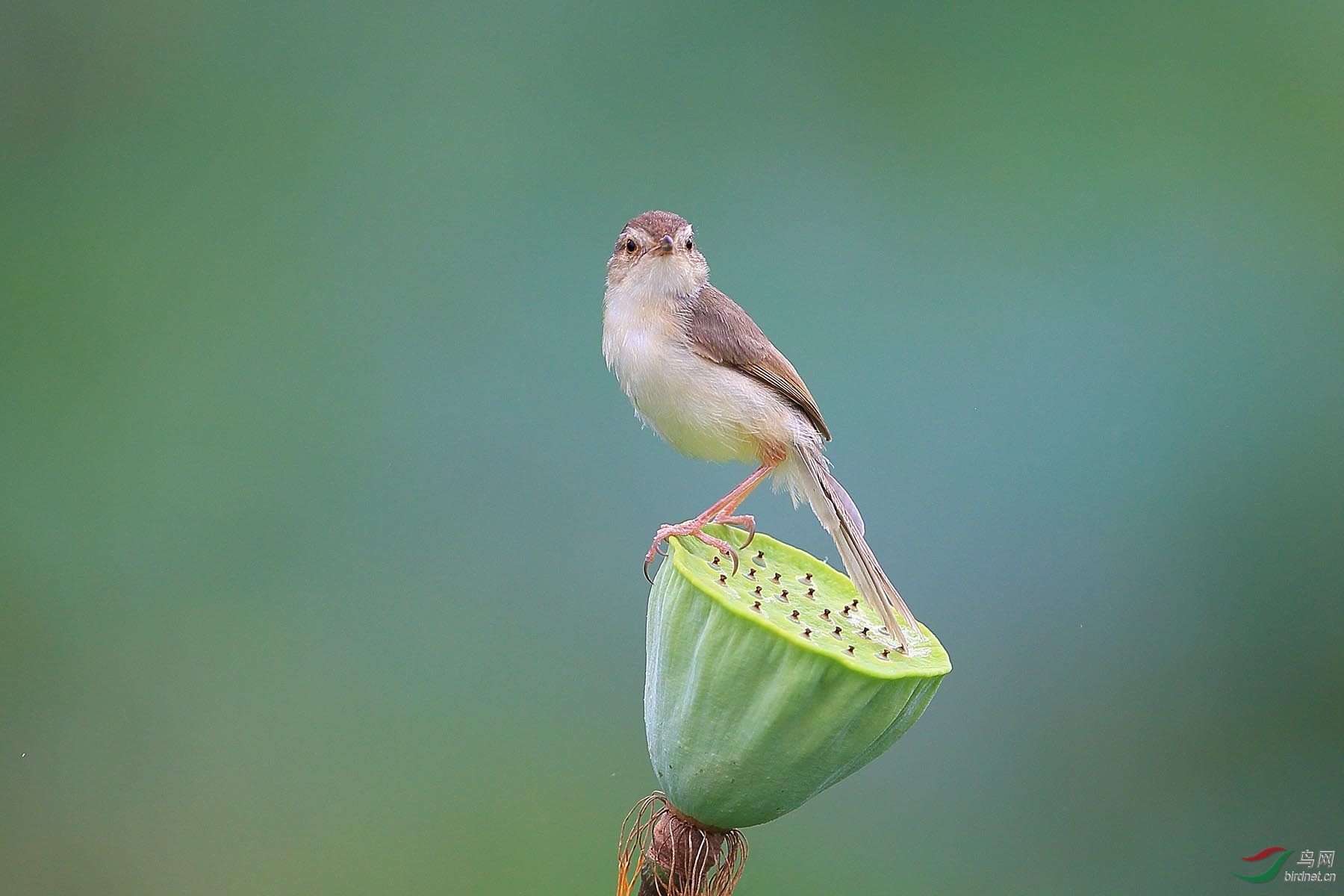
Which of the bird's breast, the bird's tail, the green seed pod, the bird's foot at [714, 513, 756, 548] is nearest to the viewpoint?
the green seed pod

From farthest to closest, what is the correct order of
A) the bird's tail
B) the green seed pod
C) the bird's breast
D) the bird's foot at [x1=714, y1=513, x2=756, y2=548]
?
the bird's breast → the bird's foot at [x1=714, y1=513, x2=756, y2=548] → the bird's tail → the green seed pod

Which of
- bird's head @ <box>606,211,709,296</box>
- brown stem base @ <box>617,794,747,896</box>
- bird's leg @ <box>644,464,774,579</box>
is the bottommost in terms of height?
brown stem base @ <box>617,794,747,896</box>

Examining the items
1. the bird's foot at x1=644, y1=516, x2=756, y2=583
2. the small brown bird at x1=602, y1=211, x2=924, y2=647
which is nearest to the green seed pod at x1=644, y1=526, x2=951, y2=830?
the bird's foot at x1=644, y1=516, x2=756, y2=583

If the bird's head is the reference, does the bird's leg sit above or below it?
below

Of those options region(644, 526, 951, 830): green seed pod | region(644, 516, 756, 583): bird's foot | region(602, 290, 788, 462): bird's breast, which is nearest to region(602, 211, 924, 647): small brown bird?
region(602, 290, 788, 462): bird's breast

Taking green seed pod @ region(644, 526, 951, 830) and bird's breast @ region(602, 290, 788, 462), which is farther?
bird's breast @ region(602, 290, 788, 462)

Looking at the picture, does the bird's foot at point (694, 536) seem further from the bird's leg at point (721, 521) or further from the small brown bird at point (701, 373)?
the small brown bird at point (701, 373)

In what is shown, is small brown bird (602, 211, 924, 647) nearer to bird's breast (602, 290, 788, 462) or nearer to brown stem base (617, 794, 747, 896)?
bird's breast (602, 290, 788, 462)

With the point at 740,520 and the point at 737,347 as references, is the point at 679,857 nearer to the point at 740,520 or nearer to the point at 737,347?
the point at 740,520
